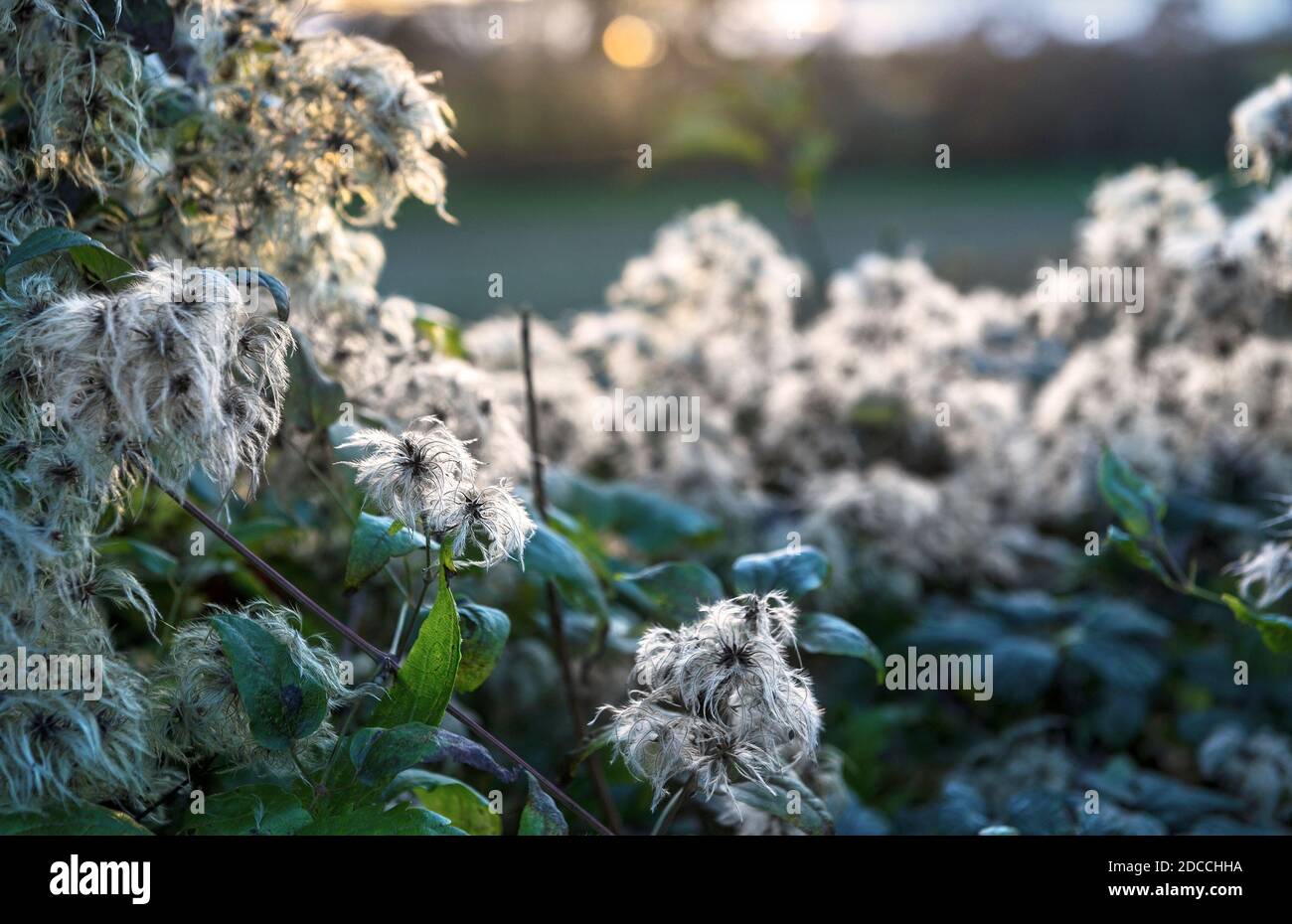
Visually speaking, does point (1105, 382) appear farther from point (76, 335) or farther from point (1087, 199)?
point (76, 335)

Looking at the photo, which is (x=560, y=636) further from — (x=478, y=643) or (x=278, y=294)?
(x=278, y=294)

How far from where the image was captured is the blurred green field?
5.53m

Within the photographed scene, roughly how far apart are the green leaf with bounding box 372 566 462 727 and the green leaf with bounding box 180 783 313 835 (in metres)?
0.09

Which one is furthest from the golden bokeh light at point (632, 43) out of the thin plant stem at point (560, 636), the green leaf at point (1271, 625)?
the green leaf at point (1271, 625)

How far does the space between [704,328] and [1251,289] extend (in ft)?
3.09

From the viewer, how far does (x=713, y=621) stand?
0.85m

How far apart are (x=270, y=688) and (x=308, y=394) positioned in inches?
12.1

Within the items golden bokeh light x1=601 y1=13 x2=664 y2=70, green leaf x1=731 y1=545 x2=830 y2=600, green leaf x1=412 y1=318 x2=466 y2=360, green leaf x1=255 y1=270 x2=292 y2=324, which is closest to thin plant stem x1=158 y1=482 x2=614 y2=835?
green leaf x1=255 y1=270 x2=292 y2=324

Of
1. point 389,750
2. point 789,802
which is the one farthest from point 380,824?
point 789,802

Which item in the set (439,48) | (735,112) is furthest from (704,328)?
(439,48)

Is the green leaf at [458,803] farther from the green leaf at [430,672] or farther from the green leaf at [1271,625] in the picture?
the green leaf at [1271,625]

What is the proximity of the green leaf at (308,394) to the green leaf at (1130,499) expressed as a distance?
2.34 ft

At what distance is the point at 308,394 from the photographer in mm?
1042

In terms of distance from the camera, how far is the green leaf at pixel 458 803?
96 centimetres
